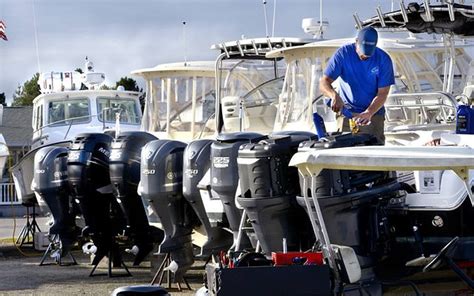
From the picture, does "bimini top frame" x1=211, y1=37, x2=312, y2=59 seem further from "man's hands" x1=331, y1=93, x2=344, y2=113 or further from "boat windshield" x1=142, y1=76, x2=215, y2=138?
"man's hands" x1=331, y1=93, x2=344, y2=113

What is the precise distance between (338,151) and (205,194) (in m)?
4.42

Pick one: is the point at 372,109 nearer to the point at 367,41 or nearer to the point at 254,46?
the point at 367,41

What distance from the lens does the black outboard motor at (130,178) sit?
14.0 m

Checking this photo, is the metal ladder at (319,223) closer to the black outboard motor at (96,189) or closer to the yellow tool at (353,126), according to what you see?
the yellow tool at (353,126)

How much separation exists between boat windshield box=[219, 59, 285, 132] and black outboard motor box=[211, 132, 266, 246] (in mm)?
5292

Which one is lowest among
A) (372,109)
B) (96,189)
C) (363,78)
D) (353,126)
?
(96,189)

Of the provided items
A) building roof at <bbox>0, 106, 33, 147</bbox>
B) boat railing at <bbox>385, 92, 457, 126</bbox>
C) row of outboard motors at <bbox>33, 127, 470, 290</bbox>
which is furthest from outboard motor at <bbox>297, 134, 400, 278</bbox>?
building roof at <bbox>0, 106, 33, 147</bbox>

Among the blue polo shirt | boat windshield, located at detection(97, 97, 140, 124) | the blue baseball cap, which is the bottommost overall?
boat windshield, located at detection(97, 97, 140, 124)

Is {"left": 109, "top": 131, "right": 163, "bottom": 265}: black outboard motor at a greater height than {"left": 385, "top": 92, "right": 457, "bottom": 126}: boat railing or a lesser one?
lesser

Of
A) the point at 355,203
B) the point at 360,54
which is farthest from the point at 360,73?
the point at 355,203

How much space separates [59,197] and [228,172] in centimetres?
572

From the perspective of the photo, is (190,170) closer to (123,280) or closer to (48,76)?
(123,280)

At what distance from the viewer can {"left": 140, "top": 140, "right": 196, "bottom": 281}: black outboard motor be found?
12.7 m

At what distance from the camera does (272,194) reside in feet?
29.3
